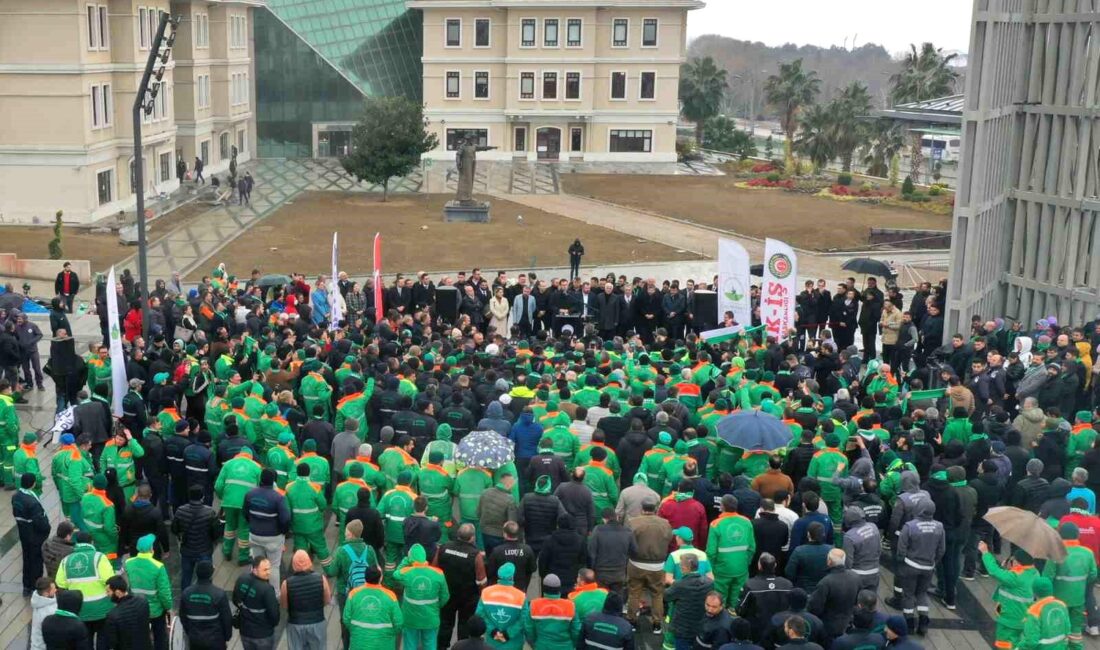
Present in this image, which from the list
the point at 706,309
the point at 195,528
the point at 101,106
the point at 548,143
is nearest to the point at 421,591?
the point at 195,528

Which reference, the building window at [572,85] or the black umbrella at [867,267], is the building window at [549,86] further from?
the black umbrella at [867,267]

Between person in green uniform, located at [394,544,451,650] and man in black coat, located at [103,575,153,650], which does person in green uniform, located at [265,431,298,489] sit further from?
man in black coat, located at [103,575,153,650]

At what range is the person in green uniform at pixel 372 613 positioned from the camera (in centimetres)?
979

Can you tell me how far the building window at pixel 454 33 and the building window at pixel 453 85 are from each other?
1.48 m

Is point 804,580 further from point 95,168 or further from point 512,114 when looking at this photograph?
point 512,114

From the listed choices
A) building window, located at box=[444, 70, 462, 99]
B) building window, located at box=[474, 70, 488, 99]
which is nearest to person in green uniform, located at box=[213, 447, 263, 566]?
building window, located at box=[474, 70, 488, 99]

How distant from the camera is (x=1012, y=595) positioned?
34.9 ft

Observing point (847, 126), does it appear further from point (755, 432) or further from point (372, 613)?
point (372, 613)

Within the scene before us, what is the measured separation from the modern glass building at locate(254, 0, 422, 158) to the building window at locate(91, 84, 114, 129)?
777 inches

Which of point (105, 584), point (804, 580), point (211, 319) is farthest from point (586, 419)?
point (211, 319)

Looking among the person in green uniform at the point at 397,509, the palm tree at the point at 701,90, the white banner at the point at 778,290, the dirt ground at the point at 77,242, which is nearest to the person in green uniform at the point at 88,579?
the person in green uniform at the point at 397,509

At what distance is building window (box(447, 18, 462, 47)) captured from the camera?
204 feet

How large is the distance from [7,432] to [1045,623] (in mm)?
12553

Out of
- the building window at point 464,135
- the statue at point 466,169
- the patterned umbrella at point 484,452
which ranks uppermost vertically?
the building window at point 464,135
